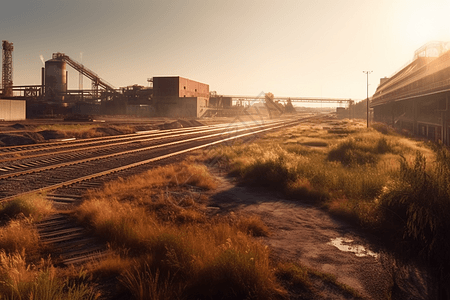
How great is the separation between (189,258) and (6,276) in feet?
7.53

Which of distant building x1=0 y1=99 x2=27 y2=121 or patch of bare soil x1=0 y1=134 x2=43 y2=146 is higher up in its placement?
distant building x1=0 y1=99 x2=27 y2=121

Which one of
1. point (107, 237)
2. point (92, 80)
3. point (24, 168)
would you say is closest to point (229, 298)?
point (107, 237)

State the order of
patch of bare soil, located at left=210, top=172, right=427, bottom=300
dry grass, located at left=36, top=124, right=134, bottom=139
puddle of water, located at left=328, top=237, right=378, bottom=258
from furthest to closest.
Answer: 1. dry grass, located at left=36, top=124, right=134, bottom=139
2. puddle of water, located at left=328, top=237, right=378, bottom=258
3. patch of bare soil, located at left=210, top=172, right=427, bottom=300

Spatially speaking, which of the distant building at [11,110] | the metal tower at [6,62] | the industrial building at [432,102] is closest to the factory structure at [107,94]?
the metal tower at [6,62]

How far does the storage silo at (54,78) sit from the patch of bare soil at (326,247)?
7561cm

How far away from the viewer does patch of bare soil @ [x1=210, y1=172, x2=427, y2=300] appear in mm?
4742

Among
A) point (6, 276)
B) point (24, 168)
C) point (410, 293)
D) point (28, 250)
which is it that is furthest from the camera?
point (24, 168)

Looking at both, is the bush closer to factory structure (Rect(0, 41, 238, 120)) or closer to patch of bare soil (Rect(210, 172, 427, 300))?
patch of bare soil (Rect(210, 172, 427, 300))

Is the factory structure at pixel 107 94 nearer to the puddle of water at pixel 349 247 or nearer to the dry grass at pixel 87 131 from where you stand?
the dry grass at pixel 87 131

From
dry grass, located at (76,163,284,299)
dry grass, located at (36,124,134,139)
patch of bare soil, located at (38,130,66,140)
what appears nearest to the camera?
dry grass, located at (76,163,284,299)

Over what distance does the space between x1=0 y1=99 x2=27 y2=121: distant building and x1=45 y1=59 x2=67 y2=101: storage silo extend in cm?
3310

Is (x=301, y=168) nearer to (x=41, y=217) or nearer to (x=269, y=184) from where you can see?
(x=269, y=184)

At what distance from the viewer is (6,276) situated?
161 inches

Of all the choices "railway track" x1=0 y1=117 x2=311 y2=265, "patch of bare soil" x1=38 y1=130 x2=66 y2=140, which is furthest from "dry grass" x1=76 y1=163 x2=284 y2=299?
"patch of bare soil" x1=38 y1=130 x2=66 y2=140
